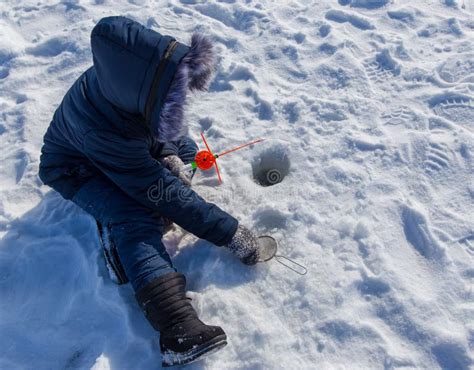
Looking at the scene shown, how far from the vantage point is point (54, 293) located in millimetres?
2473

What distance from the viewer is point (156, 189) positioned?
227cm

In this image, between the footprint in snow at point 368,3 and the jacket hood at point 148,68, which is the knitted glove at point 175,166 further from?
the footprint in snow at point 368,3

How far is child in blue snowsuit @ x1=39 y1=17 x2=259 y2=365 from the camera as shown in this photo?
1.84m

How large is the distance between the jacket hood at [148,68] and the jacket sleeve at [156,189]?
279mm

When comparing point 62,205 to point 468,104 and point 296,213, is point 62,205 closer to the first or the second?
point 296,213

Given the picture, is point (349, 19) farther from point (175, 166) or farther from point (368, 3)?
point (175, 166)

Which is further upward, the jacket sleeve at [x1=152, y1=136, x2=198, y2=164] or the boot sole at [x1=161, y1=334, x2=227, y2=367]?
the jacket sleeve at [x1=152, y1=136, x2=198, y2=164]

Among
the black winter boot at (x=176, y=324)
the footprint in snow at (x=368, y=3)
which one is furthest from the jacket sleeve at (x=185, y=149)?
the footprint in snow at (x=368, y=3)

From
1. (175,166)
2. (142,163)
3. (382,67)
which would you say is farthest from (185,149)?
(382,67)

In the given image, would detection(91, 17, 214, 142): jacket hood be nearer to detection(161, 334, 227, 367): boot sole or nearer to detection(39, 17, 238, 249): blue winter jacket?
detection(39, 17, 238, 249): blue winter jacket

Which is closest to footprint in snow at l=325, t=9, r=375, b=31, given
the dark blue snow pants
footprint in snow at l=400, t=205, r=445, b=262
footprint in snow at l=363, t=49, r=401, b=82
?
footprint in snow at l=363, t=49, r=401, b=82

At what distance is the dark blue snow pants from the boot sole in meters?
0.38

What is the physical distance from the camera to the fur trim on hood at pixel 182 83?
188 centimetres

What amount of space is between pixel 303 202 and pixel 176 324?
1.11 metres
